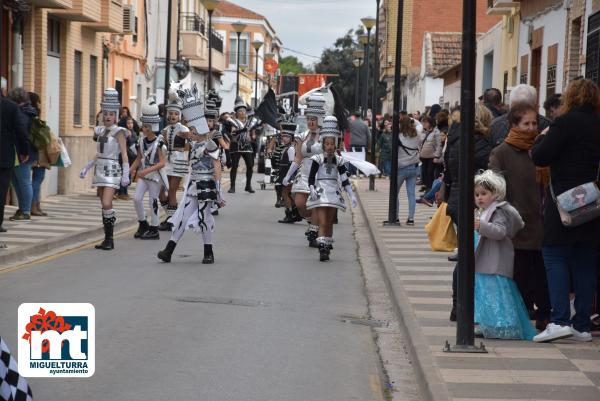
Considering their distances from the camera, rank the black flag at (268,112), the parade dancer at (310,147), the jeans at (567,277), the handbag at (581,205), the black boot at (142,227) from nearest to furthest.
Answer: the handbag at (581,205) → the jeans at (567,277) → the parade dancer at (310,147) → the black boot at (142,227) → the black flag at (268,112)

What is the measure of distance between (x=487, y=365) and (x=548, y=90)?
1420 centimetres

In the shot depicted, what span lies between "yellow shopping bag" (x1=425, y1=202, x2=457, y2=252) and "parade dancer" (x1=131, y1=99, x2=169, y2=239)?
524cm

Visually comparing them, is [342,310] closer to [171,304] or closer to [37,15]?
[171,304]

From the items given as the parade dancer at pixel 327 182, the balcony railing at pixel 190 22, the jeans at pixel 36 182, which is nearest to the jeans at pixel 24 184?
the jeans at pixel 36 182

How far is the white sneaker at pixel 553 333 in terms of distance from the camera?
8766 millimetres

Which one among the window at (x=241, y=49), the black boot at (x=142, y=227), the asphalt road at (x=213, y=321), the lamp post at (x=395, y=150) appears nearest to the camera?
the asphalt road at (x=213, y=321)

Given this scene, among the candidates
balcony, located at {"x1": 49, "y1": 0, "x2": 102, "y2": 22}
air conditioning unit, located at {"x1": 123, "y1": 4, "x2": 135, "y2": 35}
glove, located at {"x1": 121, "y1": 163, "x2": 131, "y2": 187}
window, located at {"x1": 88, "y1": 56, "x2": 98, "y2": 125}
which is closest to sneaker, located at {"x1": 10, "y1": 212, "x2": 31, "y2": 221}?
glove, located at {"x1": 121, "y1": 163, "x2": 131, "y2": 187}

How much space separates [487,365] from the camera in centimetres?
795

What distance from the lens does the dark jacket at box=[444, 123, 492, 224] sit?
12133mm

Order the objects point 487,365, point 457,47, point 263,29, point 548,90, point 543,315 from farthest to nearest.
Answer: point 263,29
point 457,47
point 548,90
point 543,315
point 487,365

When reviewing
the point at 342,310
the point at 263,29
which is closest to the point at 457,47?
the point at 342,310

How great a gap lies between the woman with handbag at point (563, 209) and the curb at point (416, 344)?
952mm

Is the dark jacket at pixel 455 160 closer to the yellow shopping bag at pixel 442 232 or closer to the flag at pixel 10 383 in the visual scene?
the yellow shopping bag at pixel 442 232

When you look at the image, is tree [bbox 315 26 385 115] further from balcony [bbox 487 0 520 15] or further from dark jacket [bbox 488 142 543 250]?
dark jacket [bbox 488 142 543 250]
